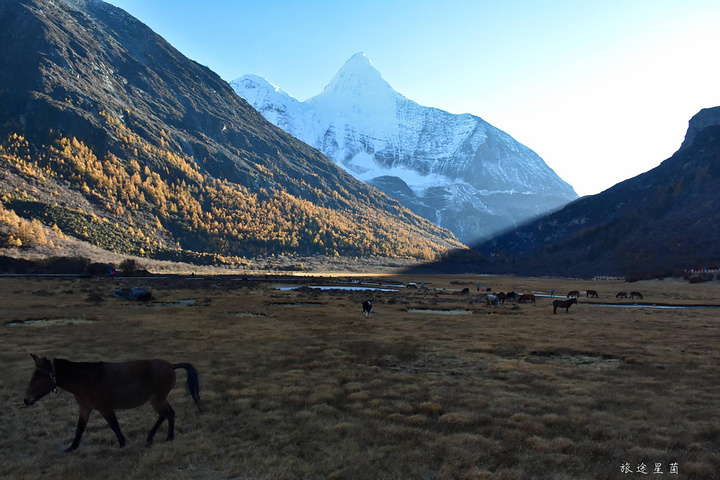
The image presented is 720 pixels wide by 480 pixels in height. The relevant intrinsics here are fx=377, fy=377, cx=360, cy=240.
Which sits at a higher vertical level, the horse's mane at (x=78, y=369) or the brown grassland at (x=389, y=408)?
the horse's mane at (x=78, y=369)

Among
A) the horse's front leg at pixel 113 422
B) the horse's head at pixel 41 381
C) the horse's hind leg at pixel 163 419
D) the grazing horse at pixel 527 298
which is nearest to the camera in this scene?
the horse's head at pixel 41 381

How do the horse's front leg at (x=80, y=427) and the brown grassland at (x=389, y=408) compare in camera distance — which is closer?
the brown grassland at (x=389, y=408)

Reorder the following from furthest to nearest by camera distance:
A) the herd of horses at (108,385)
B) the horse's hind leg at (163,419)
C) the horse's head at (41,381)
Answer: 1. the horse's hind leg at (163,419)
2. the herd of horses at (108,385)
3. the horse's head at (41,381)

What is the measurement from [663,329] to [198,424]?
34809 mm

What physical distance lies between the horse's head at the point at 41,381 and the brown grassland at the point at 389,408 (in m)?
1.63

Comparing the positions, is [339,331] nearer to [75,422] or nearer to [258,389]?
[258,389]

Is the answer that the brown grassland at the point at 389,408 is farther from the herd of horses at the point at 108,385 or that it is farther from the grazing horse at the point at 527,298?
the grazing horse at the point at 527,298

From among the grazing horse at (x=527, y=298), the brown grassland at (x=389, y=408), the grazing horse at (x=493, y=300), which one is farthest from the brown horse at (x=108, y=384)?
the grazing horse at (x=527, y=298)

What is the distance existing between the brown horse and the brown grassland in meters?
0.87

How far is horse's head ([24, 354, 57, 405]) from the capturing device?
30.2 ft

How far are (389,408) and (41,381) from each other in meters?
9.69

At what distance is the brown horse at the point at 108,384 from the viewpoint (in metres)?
9.56

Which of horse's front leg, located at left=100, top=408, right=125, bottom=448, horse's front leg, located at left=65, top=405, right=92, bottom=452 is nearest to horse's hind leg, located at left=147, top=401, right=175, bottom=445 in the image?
horse's front leg, located at left=100, top=408, right=125, bottom=448

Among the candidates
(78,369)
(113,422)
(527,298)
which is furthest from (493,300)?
(78,369)
